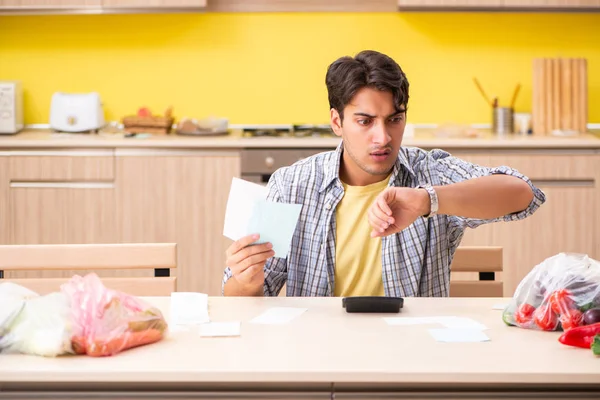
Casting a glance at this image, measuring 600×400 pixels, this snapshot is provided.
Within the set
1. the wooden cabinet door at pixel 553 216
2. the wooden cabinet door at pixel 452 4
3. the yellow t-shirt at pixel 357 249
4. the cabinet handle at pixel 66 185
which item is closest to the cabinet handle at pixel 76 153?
the cabinet handle at pixel 66 185

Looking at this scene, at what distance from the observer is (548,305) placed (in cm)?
200

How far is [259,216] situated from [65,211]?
8.73 feet

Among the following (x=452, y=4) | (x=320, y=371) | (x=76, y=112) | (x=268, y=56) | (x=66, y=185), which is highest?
(x=452, y=4)

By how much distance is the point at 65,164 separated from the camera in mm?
4582

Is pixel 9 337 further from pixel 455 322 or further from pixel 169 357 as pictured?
pixel 455 322

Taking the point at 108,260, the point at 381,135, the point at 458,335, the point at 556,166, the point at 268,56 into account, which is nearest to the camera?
the point at 458,335

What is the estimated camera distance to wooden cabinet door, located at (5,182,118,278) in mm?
4602

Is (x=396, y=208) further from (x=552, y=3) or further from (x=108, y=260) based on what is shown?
(x=552, y=3)

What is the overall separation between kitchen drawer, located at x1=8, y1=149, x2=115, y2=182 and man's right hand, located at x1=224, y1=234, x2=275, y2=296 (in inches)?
93.3

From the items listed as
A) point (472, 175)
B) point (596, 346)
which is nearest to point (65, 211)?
point (472, 175)

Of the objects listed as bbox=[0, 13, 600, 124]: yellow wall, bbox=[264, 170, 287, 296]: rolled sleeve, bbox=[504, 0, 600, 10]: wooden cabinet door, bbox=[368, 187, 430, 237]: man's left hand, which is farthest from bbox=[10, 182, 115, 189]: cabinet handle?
bbox=[368, 187, 430, 237]: man's left hand

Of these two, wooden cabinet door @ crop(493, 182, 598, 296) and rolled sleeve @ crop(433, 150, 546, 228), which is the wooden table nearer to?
rolled sleeve @ crop(433, 150, 546, 228)

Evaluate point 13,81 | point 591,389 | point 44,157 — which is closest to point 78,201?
point 44,157

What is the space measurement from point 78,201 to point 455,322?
2.90 m
